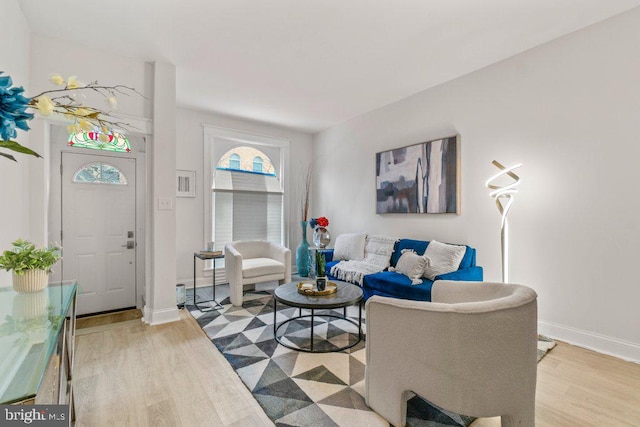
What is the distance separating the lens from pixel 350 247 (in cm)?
426

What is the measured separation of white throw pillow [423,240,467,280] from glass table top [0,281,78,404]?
292cm

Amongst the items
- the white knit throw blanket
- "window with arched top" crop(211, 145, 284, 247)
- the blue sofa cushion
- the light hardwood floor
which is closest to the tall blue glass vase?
"window with arched top" crop(211, 145, 284, 247)

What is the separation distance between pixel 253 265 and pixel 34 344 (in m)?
2.96

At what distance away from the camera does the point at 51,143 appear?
10.3ft

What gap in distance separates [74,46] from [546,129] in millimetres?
4529

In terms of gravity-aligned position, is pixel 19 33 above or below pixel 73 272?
above

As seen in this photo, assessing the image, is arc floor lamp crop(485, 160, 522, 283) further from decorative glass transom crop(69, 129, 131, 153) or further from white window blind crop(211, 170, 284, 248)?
decorative glass transom crop(69, 129, 131, 153)

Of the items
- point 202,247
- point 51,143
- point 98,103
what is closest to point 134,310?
point 202,247

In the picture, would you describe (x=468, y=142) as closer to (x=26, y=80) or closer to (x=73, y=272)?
(x=26, y=80)

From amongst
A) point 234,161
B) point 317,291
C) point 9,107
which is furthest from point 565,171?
point 234,161

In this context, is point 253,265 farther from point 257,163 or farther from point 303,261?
point 257,163

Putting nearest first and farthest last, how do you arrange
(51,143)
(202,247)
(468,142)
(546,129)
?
1. (546,129)
2. (51,143)
3. (468,142)
4. (202,247)

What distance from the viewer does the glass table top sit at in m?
0.71

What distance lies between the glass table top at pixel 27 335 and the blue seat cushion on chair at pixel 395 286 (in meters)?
2.59
